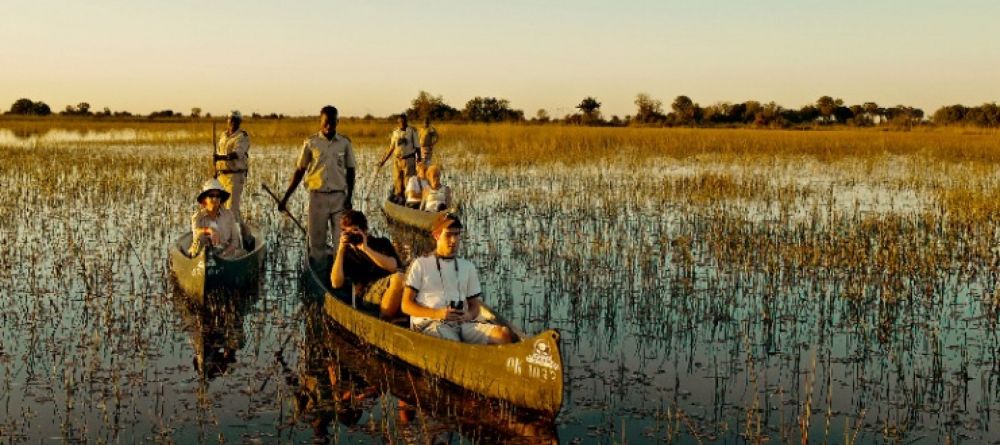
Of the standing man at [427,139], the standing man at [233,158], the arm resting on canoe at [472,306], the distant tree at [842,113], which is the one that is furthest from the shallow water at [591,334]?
the distant tree at [842,113]

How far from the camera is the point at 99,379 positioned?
281 inches

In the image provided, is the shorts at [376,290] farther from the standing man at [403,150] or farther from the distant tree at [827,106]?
the distant tree at [827,106]

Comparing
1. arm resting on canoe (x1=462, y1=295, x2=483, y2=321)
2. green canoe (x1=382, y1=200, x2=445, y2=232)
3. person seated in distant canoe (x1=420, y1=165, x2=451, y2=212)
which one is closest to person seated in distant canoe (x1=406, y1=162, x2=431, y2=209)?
green canoe (x1=382, y1=200, x2=445, y2=232)

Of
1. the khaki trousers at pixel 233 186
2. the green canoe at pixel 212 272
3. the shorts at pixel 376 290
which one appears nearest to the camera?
the shorts at pixel 376 290

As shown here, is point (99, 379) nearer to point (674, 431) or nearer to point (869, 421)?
point (674, 431)

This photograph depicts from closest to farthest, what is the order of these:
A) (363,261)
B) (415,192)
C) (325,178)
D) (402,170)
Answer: (363,261) → (325,178) → (415,192) → (402,170)

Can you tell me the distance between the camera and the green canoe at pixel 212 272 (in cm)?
942

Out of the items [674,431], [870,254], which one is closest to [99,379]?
[674,431]

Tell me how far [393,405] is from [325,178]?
4.51 meters

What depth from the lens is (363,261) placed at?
877 cm

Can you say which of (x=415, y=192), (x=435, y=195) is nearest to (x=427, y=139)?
(x=415, y=192)

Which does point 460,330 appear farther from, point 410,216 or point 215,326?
point 410,216

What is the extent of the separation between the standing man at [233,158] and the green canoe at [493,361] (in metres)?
5.69

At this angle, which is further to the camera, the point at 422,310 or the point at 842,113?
the point at 842,113
